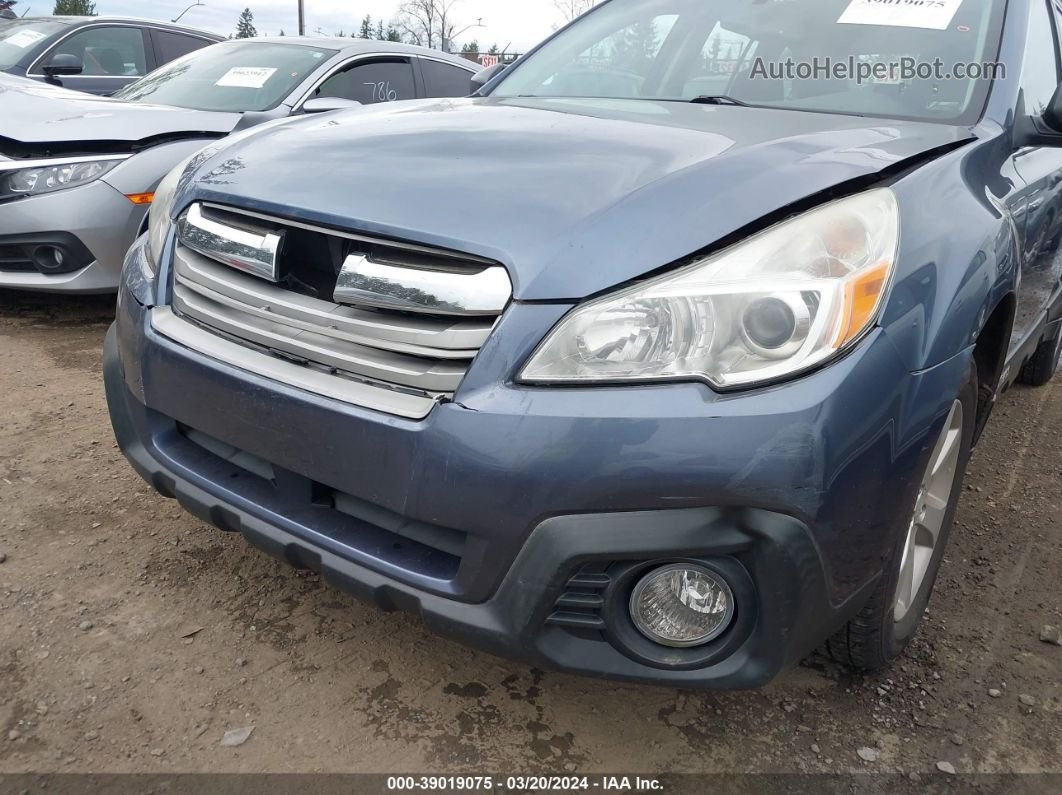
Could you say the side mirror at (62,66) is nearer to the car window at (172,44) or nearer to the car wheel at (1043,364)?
the car window at (172,44)

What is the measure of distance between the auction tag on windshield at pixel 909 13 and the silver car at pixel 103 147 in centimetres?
228

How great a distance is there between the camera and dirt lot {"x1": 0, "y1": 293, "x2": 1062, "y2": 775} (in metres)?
1.72

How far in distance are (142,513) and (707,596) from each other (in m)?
1.80

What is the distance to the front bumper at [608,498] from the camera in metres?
1.35

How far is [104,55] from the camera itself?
6293 millimetres

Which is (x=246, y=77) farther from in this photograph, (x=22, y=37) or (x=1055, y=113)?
(x=1055, y=113)

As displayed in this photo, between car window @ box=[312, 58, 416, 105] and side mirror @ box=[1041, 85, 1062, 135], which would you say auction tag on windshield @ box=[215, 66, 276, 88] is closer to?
car window @ box=[312, 58, 416, 105]

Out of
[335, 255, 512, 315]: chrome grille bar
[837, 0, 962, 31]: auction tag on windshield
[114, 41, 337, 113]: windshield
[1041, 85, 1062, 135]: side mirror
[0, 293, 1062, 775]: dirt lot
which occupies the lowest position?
[0, 293, 1062, 775]: dirt lot

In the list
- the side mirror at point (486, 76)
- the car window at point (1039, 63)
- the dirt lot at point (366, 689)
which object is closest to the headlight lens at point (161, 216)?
the dirt lot at point (366, 689)

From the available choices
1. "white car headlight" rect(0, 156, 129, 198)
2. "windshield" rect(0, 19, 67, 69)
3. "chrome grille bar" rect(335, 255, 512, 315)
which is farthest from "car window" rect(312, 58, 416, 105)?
"chrome grille bar" rect(335, 255, 512, 315)

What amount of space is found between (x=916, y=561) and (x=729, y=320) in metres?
0.91

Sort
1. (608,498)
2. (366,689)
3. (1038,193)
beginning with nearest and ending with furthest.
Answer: (608,498) → (366,689) → (1038,193)

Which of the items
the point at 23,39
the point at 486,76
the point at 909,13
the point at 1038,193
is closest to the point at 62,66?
the point at 23,39

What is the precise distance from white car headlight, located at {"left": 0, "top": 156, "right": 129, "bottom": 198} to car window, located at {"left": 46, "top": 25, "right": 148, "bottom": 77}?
8.48ft
